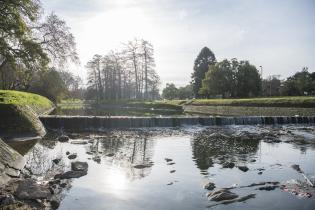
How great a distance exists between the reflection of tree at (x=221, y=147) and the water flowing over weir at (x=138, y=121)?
5811 mm

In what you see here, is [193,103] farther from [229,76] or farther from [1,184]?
[1,184]

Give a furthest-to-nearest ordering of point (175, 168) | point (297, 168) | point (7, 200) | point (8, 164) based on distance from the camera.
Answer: point (175, 168), point (297, 168), point (8, 164), point (7, 200)

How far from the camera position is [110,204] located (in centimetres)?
1020

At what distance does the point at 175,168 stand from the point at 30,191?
6529 millimetres

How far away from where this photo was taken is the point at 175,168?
1502 centimetres

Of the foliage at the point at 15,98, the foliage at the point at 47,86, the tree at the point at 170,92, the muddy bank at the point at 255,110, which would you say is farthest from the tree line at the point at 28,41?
the tree at the point at 170,92

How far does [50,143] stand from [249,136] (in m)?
14.1

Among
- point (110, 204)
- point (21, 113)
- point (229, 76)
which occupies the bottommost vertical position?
point (110, 204)

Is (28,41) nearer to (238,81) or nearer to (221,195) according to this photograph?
(221,195)

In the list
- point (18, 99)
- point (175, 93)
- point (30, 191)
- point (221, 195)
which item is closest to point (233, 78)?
point (175, 93)

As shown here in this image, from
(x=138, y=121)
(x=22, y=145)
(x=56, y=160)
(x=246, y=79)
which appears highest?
(x=246, y=79)

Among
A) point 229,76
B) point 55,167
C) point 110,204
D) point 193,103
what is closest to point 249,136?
point 55,167

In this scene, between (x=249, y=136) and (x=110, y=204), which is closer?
(x=110, y=204)

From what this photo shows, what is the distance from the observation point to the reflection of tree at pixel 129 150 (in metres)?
14.8
